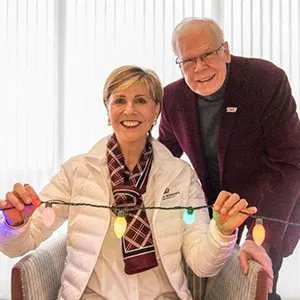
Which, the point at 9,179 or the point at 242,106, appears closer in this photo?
the point at 242,106

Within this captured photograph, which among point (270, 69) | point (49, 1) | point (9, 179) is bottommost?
point (9, 179)

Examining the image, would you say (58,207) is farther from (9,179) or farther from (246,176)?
(9,179)

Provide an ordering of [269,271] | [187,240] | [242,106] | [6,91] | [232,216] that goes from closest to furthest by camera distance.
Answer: [232,216] → [269,271] → [187,240] → [242,106] → [6,91]

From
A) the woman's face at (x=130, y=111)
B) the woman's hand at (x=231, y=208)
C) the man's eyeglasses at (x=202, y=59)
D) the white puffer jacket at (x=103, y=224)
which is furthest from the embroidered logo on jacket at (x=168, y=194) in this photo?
the man's eyeglasses at (x=202, y=59)

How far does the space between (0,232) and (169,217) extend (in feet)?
1.82

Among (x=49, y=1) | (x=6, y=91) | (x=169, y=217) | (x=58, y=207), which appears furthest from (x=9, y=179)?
(x=169, y=217)

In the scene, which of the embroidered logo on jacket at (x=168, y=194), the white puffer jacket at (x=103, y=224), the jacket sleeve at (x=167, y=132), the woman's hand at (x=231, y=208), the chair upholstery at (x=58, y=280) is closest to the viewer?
the woman's hand at (x=231, y=208)

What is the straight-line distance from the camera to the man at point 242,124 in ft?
5.58

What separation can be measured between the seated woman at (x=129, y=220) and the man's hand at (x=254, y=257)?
6cm

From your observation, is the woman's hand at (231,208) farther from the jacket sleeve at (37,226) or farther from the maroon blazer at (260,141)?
the jacket sleeve at (37,226)

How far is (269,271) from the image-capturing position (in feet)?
4.86

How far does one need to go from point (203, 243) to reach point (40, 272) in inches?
20.9

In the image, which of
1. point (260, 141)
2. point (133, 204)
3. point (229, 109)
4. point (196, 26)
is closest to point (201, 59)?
point (196, 26)

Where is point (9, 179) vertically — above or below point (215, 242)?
below
